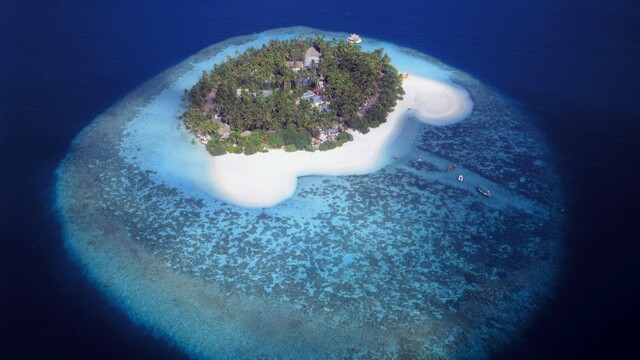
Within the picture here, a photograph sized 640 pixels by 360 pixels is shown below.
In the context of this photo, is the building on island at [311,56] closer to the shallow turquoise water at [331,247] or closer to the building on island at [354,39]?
the building on island at [354,39]

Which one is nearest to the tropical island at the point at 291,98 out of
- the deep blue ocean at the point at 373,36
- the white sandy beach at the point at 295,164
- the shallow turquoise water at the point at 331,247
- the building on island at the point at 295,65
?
the building on island at the point at 295,65

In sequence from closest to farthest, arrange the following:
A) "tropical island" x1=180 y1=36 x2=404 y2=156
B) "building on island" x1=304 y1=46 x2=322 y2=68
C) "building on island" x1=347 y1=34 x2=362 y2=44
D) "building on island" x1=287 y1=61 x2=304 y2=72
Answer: "tropical island" x1=180 y1=36 x2=404 y2=156 < "building on island" x1=287 y1=61 x2=304 y2=72 < "building on island" x1=304 y1=46 x2=322 y2=68 < "building on island" x1=347 y1=34 x2=362 y2=44

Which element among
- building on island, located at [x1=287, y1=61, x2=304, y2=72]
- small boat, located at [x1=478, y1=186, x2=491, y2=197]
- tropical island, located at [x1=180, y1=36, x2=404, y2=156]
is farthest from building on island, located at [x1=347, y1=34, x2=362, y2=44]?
small boat, located at [x1=478, y1=186, x2=491, y2=197]

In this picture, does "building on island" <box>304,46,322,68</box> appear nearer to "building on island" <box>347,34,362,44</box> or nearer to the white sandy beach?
"building on island" <box>347,34,362,44</box>

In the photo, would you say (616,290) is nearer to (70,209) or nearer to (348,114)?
(348,114)

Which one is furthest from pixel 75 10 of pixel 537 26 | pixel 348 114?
pixel 537 26


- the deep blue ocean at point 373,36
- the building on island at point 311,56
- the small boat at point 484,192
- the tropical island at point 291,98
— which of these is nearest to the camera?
the deep blue ocean at point 373,36
